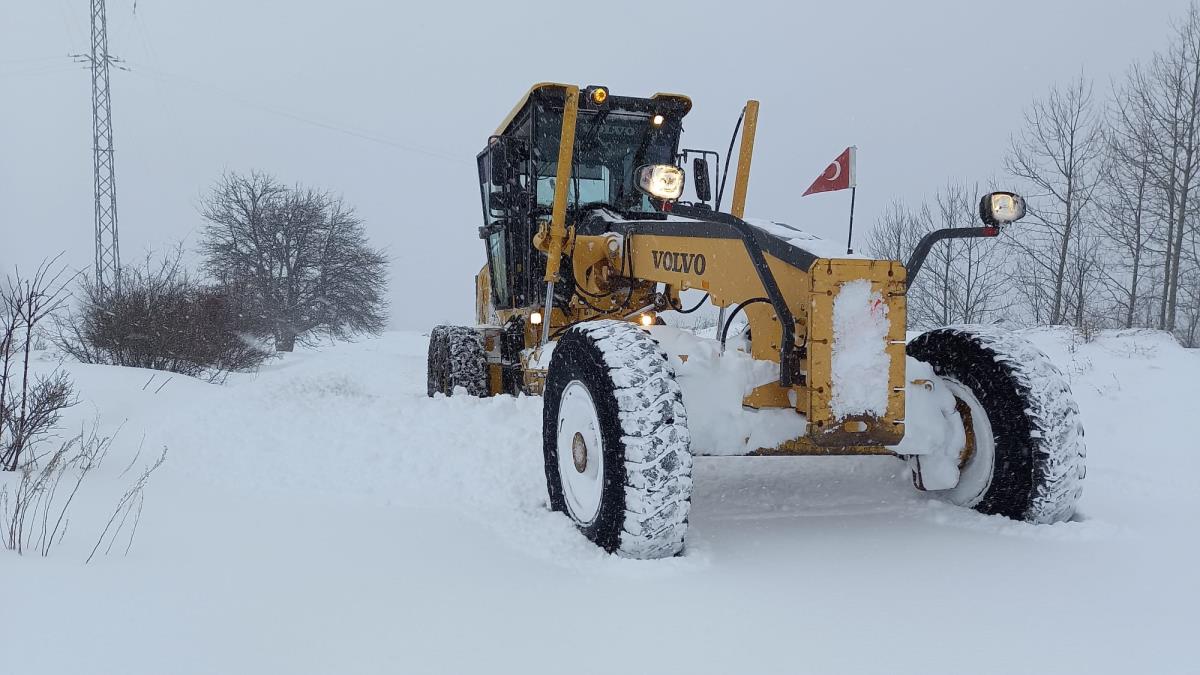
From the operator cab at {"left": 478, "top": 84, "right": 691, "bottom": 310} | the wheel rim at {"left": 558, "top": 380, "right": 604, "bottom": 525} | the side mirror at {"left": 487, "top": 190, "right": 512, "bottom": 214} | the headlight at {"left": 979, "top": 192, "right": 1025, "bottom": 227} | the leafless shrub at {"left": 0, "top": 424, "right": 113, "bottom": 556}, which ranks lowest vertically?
the leafless shrub at {"left": 0, "top": 424, "right": 113, "bottom": 556}

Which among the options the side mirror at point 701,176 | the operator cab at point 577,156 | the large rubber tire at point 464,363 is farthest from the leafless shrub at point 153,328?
the side mirror at point 701,176

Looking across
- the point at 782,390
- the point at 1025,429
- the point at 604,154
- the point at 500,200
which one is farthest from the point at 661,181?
the point at 604,154

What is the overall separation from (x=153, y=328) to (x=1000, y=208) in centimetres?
1092

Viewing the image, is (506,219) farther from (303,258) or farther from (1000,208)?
(303,258)

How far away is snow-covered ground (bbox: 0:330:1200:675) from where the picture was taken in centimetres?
227

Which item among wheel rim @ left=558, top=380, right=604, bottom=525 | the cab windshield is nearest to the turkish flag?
wheel rim @ left=558, top=380, right=604, bottom=525

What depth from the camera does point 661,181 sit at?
3377 mm

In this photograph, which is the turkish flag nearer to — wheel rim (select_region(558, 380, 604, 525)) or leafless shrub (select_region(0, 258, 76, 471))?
wheel rim (select_region(558, 380, 604, 525))

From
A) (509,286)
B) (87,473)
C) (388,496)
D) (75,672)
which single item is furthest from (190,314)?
(75,672)

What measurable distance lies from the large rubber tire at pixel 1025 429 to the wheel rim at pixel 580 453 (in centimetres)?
192

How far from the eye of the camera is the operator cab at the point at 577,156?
640cm

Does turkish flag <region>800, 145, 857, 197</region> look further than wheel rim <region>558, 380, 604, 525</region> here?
Yes

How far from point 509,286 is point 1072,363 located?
667cm

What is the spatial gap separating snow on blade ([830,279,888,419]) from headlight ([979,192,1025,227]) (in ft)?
2.89
